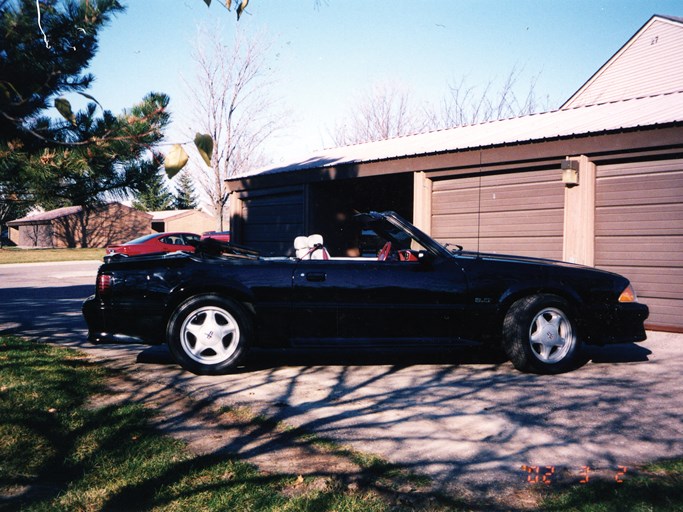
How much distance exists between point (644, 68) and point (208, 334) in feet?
63.4

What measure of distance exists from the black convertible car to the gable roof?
1534 centimetres

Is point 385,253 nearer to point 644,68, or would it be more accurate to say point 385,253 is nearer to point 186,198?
point 644,68

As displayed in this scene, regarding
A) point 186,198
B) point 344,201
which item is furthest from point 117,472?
point 186,198

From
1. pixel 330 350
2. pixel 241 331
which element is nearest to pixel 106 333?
pixel 241 331

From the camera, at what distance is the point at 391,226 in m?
5.95

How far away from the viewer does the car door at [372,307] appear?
5.33m

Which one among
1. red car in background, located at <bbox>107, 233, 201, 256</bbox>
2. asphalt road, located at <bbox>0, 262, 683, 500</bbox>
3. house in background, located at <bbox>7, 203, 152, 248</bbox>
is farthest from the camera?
house in background, located at <bbox>7, 203, 152, 248</bbox>

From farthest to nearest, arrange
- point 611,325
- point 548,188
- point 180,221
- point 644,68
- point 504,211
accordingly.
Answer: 1. point 180,221
2. point 644,68
3. point 504,211
4. point 548,188
5. point 611,325

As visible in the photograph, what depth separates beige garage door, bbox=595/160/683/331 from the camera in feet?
26.8

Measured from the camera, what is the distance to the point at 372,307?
5.34 metres
